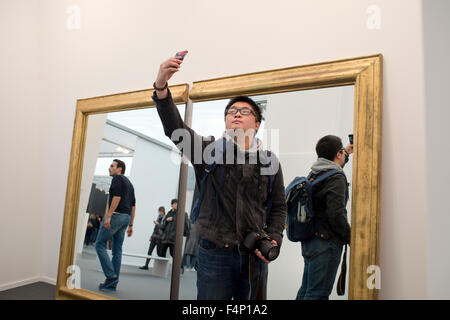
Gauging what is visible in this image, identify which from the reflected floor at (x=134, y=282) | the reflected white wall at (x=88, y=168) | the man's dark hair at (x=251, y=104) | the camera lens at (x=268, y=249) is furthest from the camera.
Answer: the reflected white wall at (x=88, y=168)

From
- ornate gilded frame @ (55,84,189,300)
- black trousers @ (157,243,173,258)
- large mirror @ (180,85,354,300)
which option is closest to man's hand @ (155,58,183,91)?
large mirror @ (180,85,354,300)

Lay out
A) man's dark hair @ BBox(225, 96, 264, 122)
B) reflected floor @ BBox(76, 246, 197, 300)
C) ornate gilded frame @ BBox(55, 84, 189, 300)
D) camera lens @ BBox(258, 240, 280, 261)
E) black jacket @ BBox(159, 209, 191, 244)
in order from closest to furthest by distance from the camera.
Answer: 1. camera lens @ BBox(258, 240, 280, 261)
2. man's dark hair @ BBox(225, 96, 264, 122)
3. reflected floor @ BBox(76, 246, 197, 300)
4. black jacket @ BBox(159, 209, 191, 244)
5. ornate gilded frame @ BBox(55, 84, 189, 300)

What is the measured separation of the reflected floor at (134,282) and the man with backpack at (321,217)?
0.78m

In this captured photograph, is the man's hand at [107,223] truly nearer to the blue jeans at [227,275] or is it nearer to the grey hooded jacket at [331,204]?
the blue jeans at [227,275]

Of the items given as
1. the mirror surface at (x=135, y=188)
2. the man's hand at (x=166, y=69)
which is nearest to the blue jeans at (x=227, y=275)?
the mirror surface at (x=135, y=188)

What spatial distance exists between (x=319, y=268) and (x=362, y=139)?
2.64ft

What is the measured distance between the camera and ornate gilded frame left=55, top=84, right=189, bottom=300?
2635 millimetres

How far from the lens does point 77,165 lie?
113 inches

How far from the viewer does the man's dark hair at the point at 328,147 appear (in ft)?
6.31

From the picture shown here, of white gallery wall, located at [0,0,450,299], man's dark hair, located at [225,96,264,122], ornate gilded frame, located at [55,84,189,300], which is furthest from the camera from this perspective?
ornate gilded frame, located at [55,84,189,300]

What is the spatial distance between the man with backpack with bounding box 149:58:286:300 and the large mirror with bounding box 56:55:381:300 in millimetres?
138

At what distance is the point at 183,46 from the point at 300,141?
1.27 m

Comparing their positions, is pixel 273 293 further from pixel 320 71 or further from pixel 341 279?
pixel 320 71

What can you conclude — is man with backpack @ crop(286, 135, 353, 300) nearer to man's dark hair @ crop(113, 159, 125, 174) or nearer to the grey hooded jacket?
the grey hooded jacket
